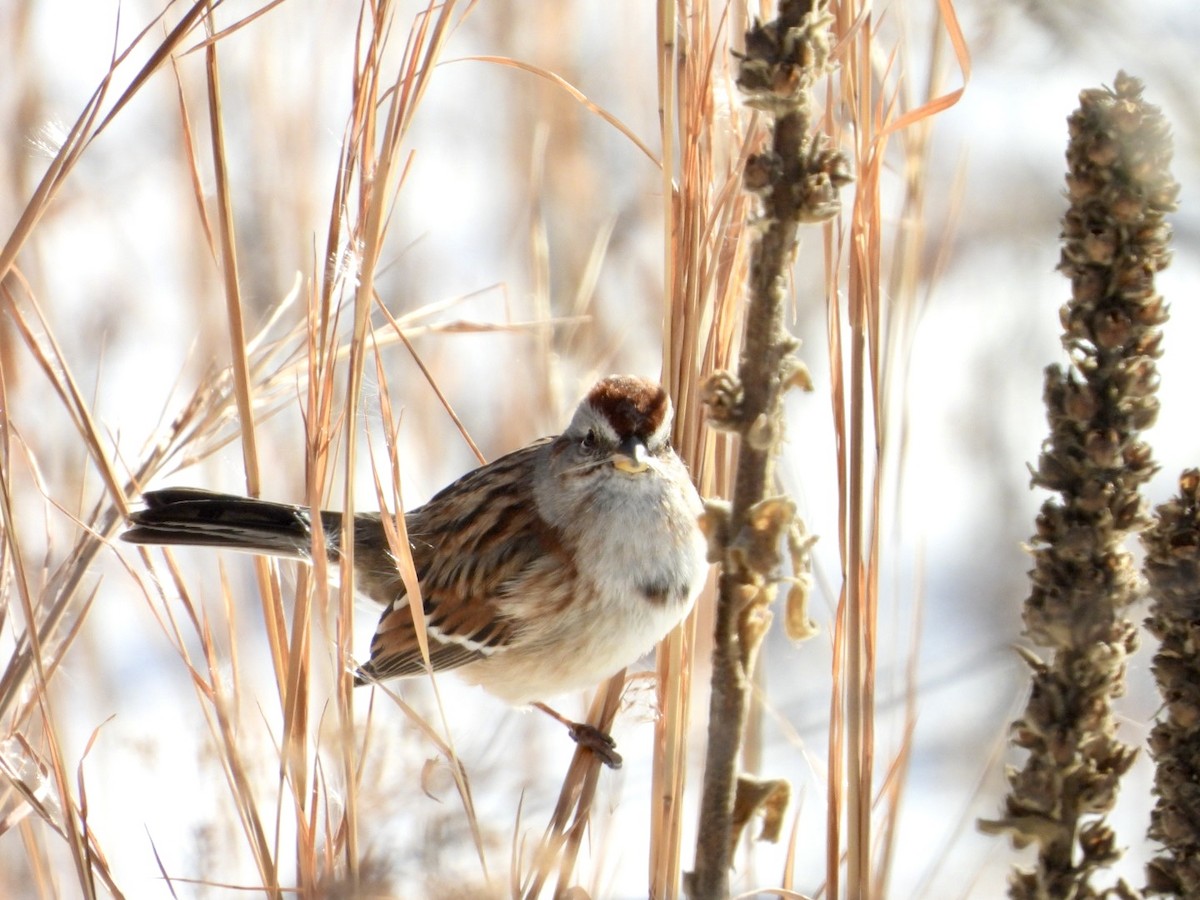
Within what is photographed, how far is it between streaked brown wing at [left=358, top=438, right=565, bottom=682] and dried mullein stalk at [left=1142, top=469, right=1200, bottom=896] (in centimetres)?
174

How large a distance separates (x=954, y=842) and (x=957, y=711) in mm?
1244

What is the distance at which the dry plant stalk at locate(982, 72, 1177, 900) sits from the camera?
892 millimetres

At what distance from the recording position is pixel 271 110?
3.04 meters

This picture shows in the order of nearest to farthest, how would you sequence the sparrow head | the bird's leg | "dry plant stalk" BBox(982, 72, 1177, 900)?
"dry plant stalk" BBox(982, 72, 1177, 900), the bird's leg, the sparrow head

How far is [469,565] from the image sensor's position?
110 inches

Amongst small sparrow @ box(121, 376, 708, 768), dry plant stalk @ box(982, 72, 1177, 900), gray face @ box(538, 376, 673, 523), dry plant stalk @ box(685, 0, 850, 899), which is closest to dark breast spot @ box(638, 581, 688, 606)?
small sparrow @ box(121, 376, 708, 768)

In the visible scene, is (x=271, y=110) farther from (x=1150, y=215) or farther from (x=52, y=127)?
(x=1150, y=215)

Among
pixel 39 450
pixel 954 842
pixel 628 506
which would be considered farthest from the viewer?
pixel 39 450

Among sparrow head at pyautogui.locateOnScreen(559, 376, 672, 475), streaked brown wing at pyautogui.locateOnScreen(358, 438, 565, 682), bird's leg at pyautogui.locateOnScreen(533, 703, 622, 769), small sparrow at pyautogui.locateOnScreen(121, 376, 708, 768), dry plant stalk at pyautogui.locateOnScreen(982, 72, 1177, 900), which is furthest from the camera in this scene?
streaked brown wing at pyautogui.locateOnScreen(358, 438, 565, 682)

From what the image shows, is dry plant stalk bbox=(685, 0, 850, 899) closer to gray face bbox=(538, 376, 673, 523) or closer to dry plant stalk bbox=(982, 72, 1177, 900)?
dry plant stalk bbox=(982, 72, 1177, 900)

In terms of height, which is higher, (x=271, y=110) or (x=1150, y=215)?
(x=271, y=110)

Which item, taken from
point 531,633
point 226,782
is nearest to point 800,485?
point 531,633

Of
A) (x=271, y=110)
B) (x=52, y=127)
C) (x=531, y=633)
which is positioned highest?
(x=271, y=110)

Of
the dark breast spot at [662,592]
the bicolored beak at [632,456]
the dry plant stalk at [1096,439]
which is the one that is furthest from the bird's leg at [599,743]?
the dry plant stalk at [1096,439]
